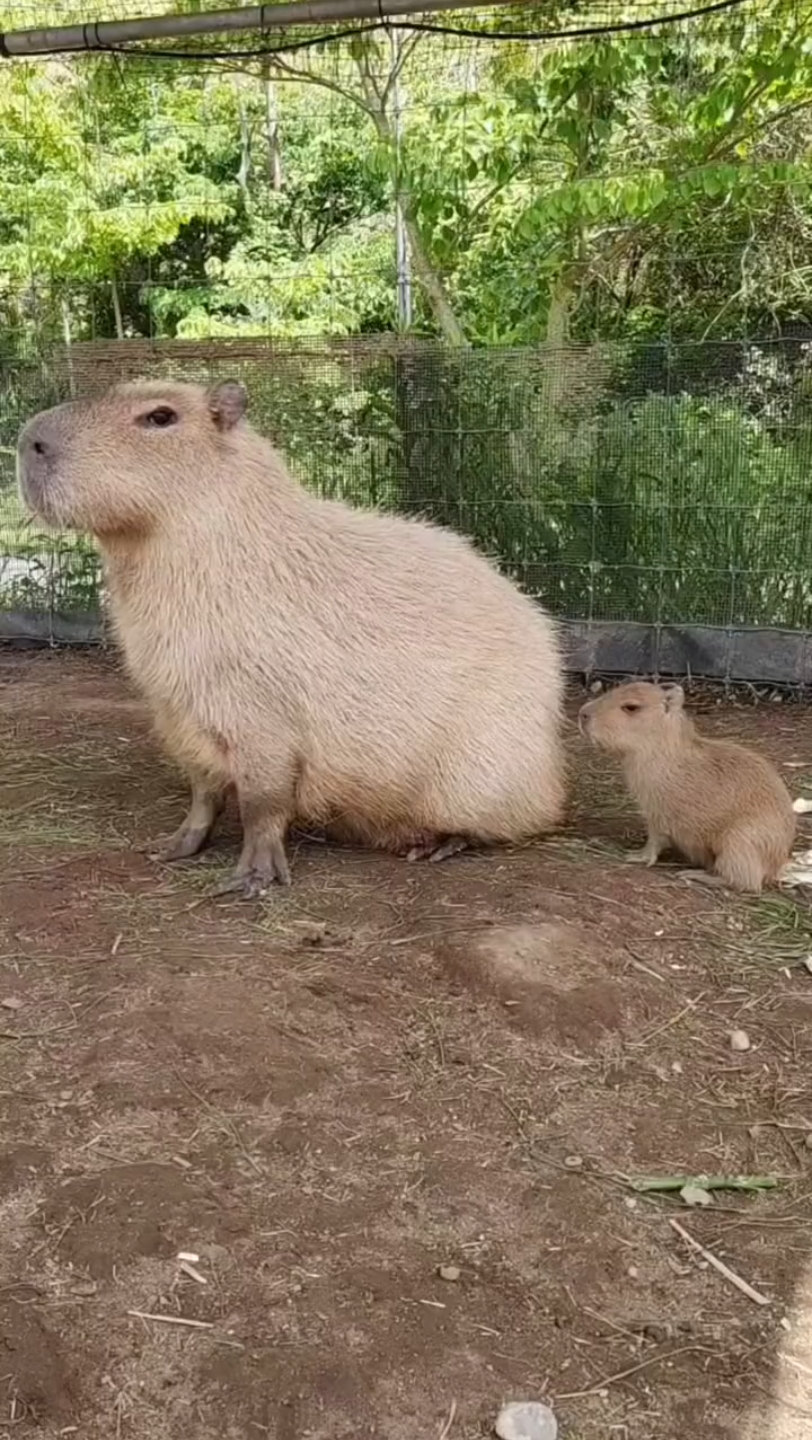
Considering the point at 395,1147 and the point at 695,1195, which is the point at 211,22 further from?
the point at 695,1195

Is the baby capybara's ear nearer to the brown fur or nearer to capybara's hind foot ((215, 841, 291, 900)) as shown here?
the brown fur

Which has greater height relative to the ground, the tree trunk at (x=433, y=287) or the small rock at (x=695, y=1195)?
the tree trunk at (x=433, y=287)

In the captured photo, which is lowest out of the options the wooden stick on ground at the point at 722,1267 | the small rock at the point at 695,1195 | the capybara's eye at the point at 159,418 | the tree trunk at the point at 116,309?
the small rock at the point at 695,1195

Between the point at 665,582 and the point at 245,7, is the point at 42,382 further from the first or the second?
the point at 665,582

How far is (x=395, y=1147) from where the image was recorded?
2420mm

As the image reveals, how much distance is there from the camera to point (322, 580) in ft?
12.3

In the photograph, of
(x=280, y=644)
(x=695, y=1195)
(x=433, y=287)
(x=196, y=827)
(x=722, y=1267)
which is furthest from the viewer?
(x=433, y=287)

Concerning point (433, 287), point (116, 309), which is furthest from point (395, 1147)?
point (116, 309)

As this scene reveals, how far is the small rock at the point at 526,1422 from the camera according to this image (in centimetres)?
175

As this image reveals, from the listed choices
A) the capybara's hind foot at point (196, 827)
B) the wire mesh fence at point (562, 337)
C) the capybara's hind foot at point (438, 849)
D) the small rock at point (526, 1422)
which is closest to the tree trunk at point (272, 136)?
the wire mesh fence at point (562, 337)

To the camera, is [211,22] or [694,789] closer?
[694,789]

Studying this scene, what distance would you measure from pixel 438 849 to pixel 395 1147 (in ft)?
5.07

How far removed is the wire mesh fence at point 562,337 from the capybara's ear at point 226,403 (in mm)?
2822

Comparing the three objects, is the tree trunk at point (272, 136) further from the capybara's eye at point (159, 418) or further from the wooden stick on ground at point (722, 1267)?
the wooden stick on ground at point (722, 1267)
